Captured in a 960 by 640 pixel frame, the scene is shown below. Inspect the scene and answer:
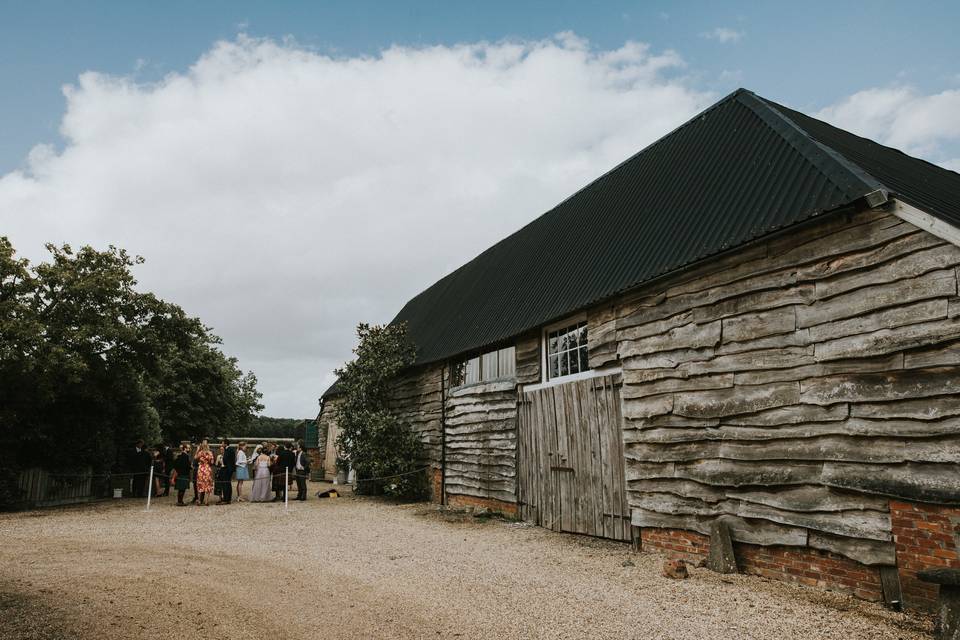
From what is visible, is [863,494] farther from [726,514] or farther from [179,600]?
[179,600]

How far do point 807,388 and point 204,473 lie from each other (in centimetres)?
1464

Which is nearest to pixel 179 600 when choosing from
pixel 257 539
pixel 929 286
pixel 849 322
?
pixel 257 539

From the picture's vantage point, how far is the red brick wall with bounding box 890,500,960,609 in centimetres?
511

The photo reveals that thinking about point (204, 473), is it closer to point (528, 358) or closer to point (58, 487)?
point (58, 487)

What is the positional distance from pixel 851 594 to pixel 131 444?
19.2 m

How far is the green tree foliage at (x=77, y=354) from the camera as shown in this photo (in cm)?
1332

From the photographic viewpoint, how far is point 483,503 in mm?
12820

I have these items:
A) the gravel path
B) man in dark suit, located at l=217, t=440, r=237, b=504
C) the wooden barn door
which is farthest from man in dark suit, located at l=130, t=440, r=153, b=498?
the wooden barn door

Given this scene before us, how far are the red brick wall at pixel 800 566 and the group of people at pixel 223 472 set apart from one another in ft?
37.0

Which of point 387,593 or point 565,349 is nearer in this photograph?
point 387,593

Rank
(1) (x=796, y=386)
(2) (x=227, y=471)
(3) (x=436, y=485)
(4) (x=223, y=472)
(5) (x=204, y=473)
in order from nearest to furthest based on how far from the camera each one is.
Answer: (1) (x=796, y=386) < (3) (x=436, y=485) < (5) (x=204, y=473) < (2) (x=227, y=471) < (4) (x=223, y=472)

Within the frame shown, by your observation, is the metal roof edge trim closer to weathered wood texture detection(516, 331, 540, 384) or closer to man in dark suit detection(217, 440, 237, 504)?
weathered wood texture detection(516, 331, 540, 384)

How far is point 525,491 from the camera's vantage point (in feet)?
37.4

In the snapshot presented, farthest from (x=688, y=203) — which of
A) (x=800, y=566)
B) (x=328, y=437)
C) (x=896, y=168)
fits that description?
(x=328, y=437)
